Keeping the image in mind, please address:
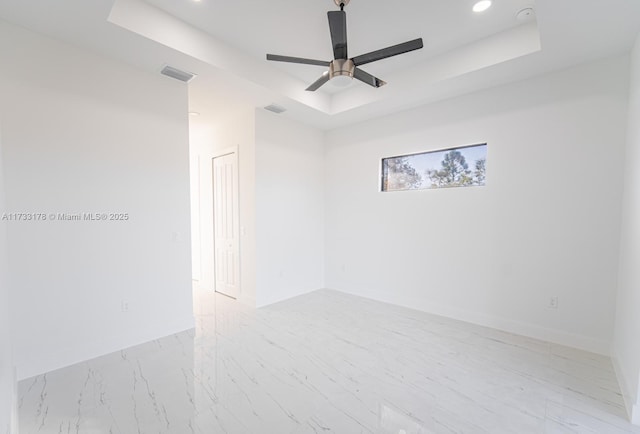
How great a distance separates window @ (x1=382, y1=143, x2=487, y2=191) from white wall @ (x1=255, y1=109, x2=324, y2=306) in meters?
1.30

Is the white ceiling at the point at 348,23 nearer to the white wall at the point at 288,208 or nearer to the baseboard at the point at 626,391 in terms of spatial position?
the white wall at the point at 288,208

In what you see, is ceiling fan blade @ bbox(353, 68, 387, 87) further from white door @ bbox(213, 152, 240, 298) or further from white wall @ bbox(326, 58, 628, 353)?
white door @ bbox(213, 152, 240, 298)

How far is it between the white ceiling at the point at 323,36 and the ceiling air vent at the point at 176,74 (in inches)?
3.6

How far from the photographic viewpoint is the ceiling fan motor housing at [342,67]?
7.78 feet

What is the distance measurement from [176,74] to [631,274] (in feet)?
14.9

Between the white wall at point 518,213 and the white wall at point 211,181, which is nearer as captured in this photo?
the white wall at point 518,213

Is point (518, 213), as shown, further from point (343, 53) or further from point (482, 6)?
point (343, 53)

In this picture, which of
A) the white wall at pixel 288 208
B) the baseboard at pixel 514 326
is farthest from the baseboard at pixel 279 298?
the baseboard at pixel 514 326

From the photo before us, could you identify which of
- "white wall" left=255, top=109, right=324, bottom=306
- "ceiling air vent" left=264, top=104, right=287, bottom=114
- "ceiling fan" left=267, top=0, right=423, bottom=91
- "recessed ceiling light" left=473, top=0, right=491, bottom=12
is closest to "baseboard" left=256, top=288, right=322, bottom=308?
"white wall" left=255, top=109, right=324, bottom=306

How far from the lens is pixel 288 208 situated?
4.61 meters

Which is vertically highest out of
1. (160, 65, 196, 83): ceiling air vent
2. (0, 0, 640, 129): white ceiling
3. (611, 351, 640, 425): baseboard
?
(0, 0, 640, 129): white ceiling

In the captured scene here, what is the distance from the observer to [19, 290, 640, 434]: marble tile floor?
1876 millimetres

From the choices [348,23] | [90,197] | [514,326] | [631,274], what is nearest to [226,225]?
[90,197]

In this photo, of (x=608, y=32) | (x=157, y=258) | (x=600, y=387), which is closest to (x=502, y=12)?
(x=608, y=32)
